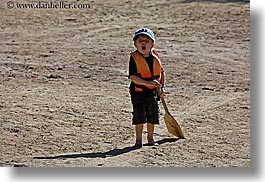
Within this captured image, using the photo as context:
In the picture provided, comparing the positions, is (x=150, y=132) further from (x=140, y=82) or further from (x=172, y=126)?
(x=140, y=82)

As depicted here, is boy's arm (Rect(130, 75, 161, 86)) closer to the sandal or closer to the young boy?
the young boy

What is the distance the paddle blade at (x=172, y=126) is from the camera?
7121mm

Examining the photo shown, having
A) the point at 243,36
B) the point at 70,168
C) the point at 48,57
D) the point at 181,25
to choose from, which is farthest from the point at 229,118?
the point at 181,25

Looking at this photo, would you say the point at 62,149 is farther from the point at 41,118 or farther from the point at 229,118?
the point at 229,118

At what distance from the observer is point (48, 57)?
1102 cm

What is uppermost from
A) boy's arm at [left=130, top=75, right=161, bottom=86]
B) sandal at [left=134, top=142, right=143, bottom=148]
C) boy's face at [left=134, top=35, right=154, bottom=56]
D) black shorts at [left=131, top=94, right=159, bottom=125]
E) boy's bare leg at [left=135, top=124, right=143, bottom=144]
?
boy's face at [left=134, top=35, right=154, bottom=56]

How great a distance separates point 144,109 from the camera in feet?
22.0

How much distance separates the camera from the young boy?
21.4 ft

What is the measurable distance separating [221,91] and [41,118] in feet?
7.73

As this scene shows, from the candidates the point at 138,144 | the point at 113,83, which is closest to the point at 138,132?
the point at 138,144

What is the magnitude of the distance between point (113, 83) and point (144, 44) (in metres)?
3.01

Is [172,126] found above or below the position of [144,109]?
below

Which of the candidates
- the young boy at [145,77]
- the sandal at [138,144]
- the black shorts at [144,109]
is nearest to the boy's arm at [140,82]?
the young boy at [145,77]

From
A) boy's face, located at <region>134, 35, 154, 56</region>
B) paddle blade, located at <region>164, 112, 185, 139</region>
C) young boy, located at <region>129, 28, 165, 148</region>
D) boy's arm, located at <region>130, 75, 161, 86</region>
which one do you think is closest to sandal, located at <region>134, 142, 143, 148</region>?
young boy, located at <region>129, 28, 165, 148</region>
